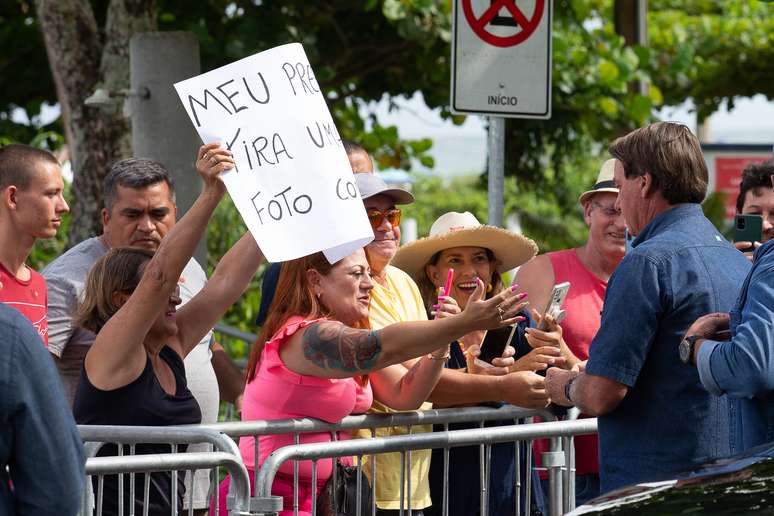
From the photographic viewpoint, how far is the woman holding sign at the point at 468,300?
531 centimetres

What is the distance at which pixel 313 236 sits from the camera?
459cm

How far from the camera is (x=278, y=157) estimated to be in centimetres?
467

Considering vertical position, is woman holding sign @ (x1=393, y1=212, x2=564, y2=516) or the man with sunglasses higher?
the man with sunglasses

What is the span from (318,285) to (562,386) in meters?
0.90

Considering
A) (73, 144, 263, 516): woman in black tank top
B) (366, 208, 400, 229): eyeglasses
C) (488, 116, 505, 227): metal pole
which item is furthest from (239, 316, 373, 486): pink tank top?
(488, 116, 505, 227): metal pole

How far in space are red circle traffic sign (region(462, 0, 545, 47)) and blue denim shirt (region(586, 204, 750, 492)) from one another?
7.91 ft

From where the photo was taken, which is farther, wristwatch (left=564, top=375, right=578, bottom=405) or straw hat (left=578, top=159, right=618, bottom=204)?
straw hat (left=578, top=159, right=618, bottom=204)

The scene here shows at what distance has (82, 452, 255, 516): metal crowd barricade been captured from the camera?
161 inches

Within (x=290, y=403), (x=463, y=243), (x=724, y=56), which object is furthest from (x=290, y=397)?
(x=724, y=56)

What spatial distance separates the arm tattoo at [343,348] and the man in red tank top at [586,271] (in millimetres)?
1593

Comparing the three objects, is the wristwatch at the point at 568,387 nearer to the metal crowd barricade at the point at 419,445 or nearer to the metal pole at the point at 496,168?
the metal crowd barricade at the point at 419,445

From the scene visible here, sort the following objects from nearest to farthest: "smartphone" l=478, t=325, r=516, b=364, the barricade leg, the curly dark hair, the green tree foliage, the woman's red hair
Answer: the woman's red hair < the barricade leg < "smartphone" l=478, t=325, r=516, b=364 < the curly dark hair < the green tree foliage

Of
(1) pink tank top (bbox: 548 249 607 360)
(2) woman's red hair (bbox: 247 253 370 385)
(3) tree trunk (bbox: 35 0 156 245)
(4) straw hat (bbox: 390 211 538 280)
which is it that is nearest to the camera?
(2) woman's red hair (bbox: 247 253 370 385)

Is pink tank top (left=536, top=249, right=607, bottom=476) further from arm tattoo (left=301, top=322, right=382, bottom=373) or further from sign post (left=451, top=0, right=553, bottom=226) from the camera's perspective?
arm tattoo (left=301, top=322, right=382, bottom=373)
